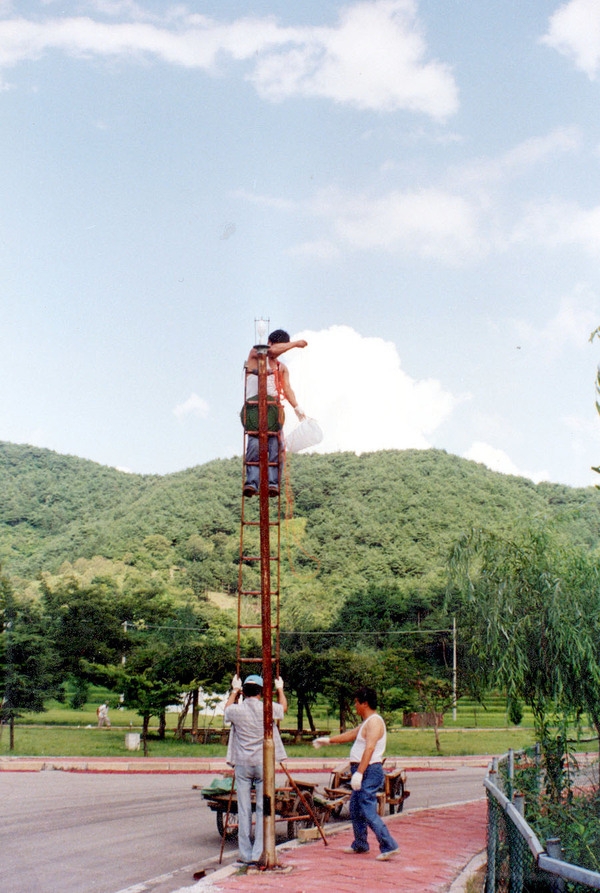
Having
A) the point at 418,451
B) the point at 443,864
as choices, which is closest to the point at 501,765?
the point at 443,864

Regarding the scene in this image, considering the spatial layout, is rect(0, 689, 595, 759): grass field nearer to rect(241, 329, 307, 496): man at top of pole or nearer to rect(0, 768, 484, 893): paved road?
rect(0, 768, 484, 893): paved road

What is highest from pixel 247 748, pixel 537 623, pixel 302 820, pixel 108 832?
pixel 537 623

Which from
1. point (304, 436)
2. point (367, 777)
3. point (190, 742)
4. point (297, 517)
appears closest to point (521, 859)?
point (367, 777)

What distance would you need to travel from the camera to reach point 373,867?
25.0ft

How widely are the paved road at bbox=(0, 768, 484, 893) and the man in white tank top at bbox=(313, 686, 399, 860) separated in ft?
4.90

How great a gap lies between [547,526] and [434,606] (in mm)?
47378

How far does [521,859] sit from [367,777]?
11.2 ft

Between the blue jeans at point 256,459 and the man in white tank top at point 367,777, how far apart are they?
224 centimetres

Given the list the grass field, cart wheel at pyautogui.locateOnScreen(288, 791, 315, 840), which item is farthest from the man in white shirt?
the grass field

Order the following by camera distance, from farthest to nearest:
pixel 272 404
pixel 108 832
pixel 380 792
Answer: pixel 380 792 → pixel 108 832 → pixel 272 404

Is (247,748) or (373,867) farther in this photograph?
(247,748)

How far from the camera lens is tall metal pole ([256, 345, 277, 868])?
7578 millimetres

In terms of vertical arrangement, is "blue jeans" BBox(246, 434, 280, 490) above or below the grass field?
above

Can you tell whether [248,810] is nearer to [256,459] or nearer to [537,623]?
[256,459]
